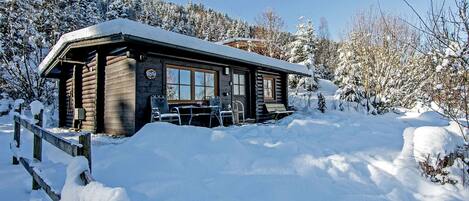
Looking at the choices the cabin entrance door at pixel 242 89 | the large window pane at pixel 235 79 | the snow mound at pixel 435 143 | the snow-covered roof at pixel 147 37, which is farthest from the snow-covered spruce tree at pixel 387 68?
the snow mound at pixel 435 143

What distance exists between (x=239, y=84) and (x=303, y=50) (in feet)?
41.2

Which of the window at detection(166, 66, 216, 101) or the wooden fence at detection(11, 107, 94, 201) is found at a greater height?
the window at detection(166, 66, 216, 101)

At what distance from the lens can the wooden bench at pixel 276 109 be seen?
11109 millimetres

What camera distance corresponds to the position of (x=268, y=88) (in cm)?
1184

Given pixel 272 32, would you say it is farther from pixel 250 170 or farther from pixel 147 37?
pixel 250 170

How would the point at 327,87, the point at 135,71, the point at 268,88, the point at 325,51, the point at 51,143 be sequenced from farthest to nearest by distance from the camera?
the point at 325,51 < the point at 327,87 < the point at 268,88 < the point at 135,71 < the point at 51,143

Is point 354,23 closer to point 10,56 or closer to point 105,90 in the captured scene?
point 105,90

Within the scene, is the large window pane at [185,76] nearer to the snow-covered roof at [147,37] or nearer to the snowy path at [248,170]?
the snow-covered roof at [147,37]

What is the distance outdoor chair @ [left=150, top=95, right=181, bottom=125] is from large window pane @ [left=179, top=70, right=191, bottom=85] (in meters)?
0.96

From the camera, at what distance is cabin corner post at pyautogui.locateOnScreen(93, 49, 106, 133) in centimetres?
754

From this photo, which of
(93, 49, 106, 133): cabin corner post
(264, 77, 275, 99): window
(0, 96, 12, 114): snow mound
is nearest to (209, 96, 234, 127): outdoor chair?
(93, 49, 106, 133): cabin corner post

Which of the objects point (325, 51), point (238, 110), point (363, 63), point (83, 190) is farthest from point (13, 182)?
point (325, 51)

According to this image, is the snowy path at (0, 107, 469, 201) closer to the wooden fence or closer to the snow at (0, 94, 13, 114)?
the wooden fence

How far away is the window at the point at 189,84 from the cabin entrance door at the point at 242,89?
118 centimetres
